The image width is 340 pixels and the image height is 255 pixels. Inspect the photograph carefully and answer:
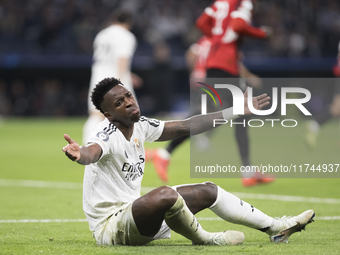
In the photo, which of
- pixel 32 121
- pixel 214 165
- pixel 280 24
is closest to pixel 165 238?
pixel 214 165

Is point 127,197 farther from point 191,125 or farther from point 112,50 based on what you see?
point 112,50

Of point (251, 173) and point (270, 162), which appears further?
point (270, 162)

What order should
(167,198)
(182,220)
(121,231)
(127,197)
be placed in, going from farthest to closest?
(127,197) → (121,231) → (182,220) → (167,198)

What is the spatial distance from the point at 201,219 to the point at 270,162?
→ 526cm

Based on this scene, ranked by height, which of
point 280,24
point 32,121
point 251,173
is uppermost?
point 280,24

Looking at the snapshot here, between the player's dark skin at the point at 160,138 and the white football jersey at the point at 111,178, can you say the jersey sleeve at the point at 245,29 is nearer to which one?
the player's dark skin at the point at 160,138

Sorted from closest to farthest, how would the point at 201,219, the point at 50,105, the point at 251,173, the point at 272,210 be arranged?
the point at 201,219 → the point at 272,210 → the point at 251,173 → the point at 50,105

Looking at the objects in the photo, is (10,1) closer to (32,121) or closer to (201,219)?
(32,121)

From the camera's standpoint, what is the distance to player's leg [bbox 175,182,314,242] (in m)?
3.94

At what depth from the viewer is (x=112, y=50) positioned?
A: 9875 millimetres

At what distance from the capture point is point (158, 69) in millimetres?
20141

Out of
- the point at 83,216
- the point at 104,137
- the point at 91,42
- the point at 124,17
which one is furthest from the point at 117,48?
the point at 91,42

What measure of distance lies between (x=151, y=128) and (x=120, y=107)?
412 millimetres

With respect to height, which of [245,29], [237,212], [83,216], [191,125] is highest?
[245,29]
